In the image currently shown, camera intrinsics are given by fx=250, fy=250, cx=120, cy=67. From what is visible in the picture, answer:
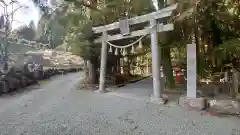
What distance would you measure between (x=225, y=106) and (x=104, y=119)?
2745 mm

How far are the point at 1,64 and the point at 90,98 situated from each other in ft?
22.4

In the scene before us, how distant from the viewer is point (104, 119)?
5.46m

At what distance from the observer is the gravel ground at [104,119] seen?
4.70 meters

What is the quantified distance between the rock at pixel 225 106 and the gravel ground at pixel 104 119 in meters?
0.35

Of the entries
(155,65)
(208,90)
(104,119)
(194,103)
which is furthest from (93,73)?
(194,103)

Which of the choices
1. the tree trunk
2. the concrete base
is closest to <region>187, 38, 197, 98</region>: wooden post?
the concrete base

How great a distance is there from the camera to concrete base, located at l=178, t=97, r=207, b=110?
593 cm

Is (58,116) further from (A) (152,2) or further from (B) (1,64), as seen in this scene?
(B) (1,64)

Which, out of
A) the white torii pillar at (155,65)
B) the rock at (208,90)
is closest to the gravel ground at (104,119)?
the white torii pillar at (155,65)

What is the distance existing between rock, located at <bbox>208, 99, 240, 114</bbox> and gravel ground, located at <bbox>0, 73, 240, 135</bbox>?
0.35m

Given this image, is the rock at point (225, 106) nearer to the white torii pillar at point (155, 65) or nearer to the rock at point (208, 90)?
the rock at point (208, 90)

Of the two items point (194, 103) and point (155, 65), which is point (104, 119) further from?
point (155, 65)

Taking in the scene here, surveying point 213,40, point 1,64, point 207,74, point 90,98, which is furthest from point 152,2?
point 1,64

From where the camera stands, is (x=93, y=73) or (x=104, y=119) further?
(x=93, y=73)
